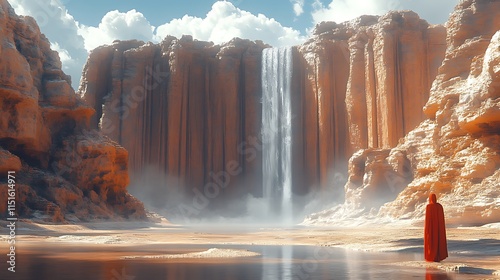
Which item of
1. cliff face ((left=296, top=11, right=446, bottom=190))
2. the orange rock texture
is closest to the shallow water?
the orange rock texture

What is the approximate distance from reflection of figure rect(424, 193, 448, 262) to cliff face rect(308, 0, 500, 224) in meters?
17.0

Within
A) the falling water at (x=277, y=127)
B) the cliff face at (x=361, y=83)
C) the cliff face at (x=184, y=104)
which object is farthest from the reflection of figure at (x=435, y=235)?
the cliff face at (x=184, y=104)

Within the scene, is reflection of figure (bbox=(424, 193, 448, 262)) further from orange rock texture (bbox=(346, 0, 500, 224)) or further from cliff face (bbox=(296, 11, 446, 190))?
cliff face (bbox=(296, 11, 446, 190))

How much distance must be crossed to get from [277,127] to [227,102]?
263 inches

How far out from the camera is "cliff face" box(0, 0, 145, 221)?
32.6 meters

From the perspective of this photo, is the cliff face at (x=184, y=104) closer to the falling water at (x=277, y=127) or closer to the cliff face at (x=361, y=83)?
the falling water at (x=277, y=127)

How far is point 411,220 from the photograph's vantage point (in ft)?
98.4

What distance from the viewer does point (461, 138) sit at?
1260 inches

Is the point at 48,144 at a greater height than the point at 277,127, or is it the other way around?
the point at 277,127

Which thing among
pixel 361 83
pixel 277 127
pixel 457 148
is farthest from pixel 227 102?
pixel 457 148

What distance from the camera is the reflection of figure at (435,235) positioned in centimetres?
1082

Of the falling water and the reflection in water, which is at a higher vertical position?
the falling water

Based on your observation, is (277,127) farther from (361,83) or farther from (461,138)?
(461,138)

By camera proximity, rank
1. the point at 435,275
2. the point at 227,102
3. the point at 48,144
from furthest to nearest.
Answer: the point at 227,102 → the point at 48,144 → the point at 435,275
